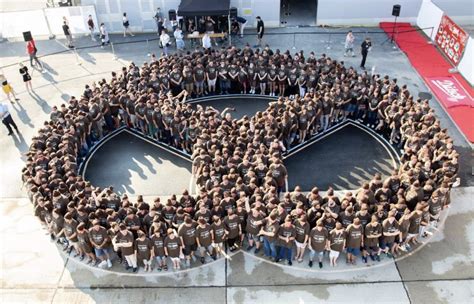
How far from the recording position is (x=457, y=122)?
18.1 m

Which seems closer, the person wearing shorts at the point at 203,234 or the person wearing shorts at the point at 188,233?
the person wearing shorts at the point at 188,233

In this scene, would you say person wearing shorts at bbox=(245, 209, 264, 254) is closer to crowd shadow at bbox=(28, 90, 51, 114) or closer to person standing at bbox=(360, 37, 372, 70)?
crowd shadow at bbox=(28, 90, 51, 114)

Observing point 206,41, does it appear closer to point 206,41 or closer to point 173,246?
point 206,41

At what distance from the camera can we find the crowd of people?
460 inches

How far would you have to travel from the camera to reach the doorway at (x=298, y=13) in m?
28.2

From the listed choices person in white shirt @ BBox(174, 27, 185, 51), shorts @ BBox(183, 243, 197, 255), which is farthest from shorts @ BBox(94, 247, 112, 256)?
person in white shirt @ BBox(174, 27, 185, 51)

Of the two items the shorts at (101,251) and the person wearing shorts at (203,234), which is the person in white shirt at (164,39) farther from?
the person wearing shorts at (203,234)

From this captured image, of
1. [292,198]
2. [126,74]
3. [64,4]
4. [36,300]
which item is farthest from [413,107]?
[64,4]

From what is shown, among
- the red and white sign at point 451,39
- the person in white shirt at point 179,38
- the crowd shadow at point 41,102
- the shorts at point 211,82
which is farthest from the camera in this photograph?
the person in white shirt at point 179,38

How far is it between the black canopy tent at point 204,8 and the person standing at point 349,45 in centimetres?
646

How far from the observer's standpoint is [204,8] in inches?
977

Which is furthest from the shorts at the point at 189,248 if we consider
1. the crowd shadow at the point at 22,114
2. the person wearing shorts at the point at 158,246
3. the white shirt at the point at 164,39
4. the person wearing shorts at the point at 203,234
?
the white shirt at the point at 164,39

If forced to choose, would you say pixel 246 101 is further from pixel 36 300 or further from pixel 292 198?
pixel 36 300

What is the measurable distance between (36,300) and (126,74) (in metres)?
10.3
